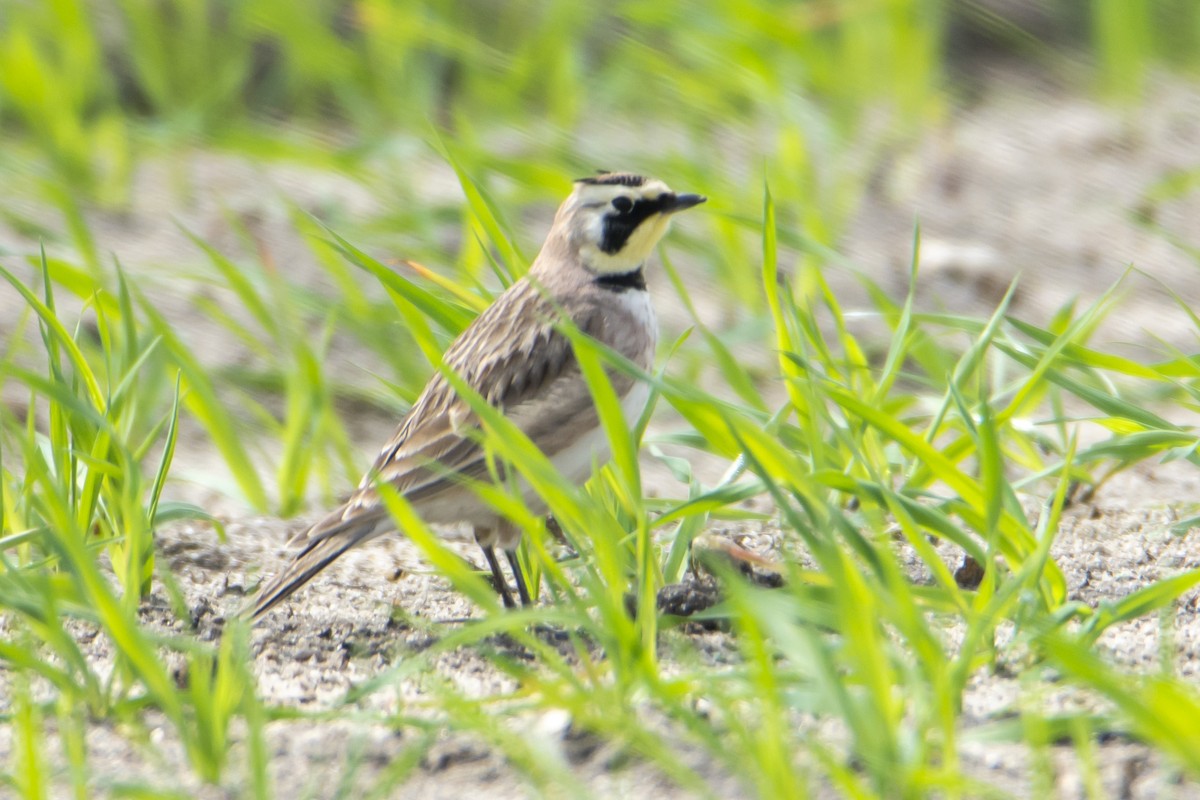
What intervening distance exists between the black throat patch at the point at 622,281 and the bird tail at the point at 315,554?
1036mm

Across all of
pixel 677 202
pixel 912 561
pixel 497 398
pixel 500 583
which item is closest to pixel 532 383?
pixel 497 398

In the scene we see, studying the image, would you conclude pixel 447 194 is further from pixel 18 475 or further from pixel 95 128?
pixel 18 475

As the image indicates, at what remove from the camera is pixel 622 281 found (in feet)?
14.0

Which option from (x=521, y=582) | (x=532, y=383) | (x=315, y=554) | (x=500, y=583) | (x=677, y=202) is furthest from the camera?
(x=677, y=202)

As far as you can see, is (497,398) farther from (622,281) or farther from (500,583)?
(622,281)

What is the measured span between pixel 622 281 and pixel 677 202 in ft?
0.83

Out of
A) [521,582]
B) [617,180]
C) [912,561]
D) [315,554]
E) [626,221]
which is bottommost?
[912,561]

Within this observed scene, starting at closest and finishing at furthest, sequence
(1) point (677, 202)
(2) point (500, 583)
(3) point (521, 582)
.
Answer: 1. (3) point (521, 582)
2. (2) point (500, 583)
3. (1) point (677, 202)

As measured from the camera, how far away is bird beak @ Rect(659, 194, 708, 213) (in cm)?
422

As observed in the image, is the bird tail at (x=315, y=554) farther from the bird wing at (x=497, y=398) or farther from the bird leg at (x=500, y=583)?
the bird leg at (x=500, y=583)

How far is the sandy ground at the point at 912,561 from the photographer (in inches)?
103

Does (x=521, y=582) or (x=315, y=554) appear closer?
(x=315, y=554)

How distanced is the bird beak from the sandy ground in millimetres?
869

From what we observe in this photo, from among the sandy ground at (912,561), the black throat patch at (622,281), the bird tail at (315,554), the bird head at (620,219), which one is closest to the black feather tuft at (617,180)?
the bird head at (620,219)
